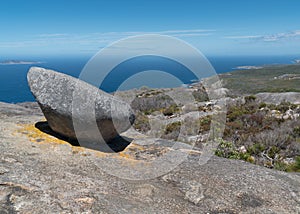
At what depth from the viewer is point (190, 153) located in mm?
7613

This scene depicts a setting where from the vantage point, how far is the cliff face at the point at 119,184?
462 cm

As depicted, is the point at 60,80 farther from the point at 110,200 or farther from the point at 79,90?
the point at 110,200

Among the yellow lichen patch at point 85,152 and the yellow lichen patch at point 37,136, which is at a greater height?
the yellow lichen patch at point 37,136

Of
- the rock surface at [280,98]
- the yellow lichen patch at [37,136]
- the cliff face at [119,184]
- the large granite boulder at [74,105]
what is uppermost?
the large granite boulder at [74,105]

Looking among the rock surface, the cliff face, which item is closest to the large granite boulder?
the cliff face

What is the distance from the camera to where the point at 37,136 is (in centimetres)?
718

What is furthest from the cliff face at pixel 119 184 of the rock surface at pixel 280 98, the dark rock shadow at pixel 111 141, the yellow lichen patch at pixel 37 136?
the rock surface at pixel 280 98

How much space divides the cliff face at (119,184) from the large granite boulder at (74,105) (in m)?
0.58

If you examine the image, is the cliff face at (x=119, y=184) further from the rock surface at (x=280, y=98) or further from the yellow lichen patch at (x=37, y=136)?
the rock surface at (x=280, y=98)

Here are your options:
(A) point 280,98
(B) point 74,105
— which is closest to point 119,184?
(B) point 74,105

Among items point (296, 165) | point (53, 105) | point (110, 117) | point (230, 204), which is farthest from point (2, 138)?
point (296, 165)

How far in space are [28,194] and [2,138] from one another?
9.34ft

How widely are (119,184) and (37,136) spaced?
303 cm

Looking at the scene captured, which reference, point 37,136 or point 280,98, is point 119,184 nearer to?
point 37,136
